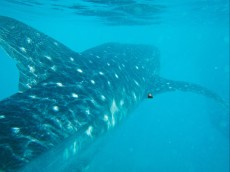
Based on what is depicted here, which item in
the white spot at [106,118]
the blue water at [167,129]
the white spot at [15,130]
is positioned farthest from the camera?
the blue water at [167,129]

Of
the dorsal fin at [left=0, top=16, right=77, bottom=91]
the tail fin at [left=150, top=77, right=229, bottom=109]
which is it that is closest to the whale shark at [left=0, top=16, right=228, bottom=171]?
the dorsal fin at [left=0, top=16, right=77, bottom=91]

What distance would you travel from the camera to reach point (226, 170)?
27.5m

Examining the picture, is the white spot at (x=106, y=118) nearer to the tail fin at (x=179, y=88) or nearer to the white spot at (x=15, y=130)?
the white spot at (x=15, y=130)

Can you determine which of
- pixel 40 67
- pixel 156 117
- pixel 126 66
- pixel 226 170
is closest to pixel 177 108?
pixel 156 117

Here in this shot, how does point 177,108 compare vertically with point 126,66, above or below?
below

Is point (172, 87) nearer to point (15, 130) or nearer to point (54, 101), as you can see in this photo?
point (54, 101)

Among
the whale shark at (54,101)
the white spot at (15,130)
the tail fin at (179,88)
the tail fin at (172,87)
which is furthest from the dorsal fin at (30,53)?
the tail fin at (172,87)

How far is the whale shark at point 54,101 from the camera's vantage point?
134 inches

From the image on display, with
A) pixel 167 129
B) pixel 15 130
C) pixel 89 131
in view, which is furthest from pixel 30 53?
pixel 167 129

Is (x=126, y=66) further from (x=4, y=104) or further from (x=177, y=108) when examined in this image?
(x=177, y=108)

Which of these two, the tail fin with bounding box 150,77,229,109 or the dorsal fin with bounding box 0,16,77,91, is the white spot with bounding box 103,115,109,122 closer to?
the dorsal fin with bounding box 0,16,77,91

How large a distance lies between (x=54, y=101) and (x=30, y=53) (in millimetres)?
2173

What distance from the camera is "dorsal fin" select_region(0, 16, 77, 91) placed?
5.84 metres

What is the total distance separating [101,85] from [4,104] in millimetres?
2946
